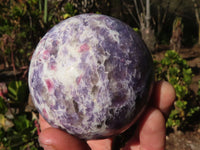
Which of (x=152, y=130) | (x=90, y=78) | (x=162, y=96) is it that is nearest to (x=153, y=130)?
(x=152, y=130)

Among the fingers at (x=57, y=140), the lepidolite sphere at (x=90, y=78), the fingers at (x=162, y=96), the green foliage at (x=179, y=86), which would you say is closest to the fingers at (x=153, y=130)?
the fingers at (x=162, y=96)

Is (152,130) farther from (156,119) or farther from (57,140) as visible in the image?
(57,140)

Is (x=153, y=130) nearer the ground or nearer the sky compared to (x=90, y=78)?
nearer the ground

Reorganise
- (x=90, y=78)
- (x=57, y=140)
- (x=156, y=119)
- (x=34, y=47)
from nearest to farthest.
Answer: (x=90, y=78), (x=57, y=140), (x=156, y=119), (x=34, y=47)

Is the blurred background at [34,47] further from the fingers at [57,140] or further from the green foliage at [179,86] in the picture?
the fingers at [57,140]

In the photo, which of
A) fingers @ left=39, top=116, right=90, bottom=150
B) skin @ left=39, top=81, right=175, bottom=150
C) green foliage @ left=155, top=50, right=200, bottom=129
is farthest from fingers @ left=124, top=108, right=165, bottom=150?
green foliage @ left=155, top=50, right=200, bottom=129

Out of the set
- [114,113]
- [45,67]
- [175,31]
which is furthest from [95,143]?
[175,31]
